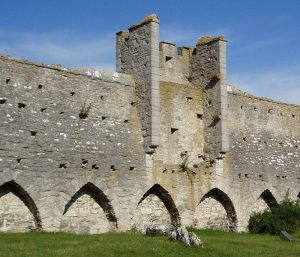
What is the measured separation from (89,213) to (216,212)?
21.9 ft

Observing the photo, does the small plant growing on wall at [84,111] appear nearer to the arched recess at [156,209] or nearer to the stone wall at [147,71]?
the stone wall at [147,71]

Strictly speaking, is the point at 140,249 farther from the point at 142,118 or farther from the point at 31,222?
the point at 142,118

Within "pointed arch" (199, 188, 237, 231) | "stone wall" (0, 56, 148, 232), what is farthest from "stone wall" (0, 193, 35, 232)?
"pointed arch" (199, 188, 237, 231)

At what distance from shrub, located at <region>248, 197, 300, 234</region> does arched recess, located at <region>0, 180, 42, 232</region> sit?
397 inches

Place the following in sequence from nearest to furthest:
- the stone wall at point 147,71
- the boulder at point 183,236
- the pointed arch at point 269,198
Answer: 1. the boulder at point 183,236
2. the stone wall at point 147,71
3. the pointed arch at point 269,198

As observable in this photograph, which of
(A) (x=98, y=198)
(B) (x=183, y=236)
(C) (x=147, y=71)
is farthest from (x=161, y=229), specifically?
(C) (x=147, y=71)

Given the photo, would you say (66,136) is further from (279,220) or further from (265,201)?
(265,201)

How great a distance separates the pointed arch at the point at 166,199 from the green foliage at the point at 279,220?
3911 millimetres

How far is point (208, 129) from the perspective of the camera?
2753 cm

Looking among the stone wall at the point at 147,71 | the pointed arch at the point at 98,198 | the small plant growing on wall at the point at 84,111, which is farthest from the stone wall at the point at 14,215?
the stone wall at the point at 147,71

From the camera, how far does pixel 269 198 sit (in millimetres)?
30297

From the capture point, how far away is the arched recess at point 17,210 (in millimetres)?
20891

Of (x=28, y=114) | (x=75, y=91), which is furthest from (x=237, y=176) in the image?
(x=28, y=114)

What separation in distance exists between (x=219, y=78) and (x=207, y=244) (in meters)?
9.67
